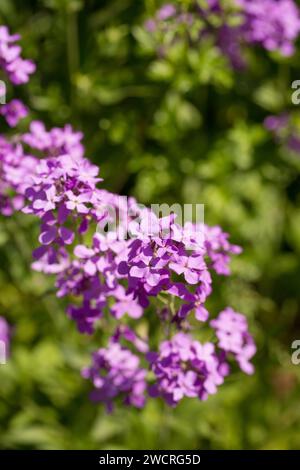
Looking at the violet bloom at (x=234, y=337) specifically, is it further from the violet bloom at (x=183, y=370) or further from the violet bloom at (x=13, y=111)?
the violet bloom at (x=13, y=111)

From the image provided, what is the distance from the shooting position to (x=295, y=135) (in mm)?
4410

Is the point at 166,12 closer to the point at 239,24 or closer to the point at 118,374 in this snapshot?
the point at 239,24

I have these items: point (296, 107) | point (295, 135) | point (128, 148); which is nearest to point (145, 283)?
point (128, 148)

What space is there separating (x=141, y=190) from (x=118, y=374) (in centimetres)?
160

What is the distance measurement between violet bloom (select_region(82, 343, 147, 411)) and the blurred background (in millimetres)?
799

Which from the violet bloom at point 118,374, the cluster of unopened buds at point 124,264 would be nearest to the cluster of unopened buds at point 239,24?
the cluster of unopened buds at point 124,264

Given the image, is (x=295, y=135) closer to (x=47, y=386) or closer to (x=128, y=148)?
(x=128, y=148)

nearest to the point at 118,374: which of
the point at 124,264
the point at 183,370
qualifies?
the point at 183,370

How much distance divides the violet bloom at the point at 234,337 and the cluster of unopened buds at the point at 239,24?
1.72m

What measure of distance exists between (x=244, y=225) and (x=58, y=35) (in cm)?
178

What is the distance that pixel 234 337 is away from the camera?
8.72 feet

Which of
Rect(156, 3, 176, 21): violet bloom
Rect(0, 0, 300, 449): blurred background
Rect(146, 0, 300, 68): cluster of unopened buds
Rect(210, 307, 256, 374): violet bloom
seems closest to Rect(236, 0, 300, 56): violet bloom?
Rect(146, 0, 300, 68): cluster of unopened buds

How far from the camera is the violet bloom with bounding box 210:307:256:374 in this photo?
2.64 meters
